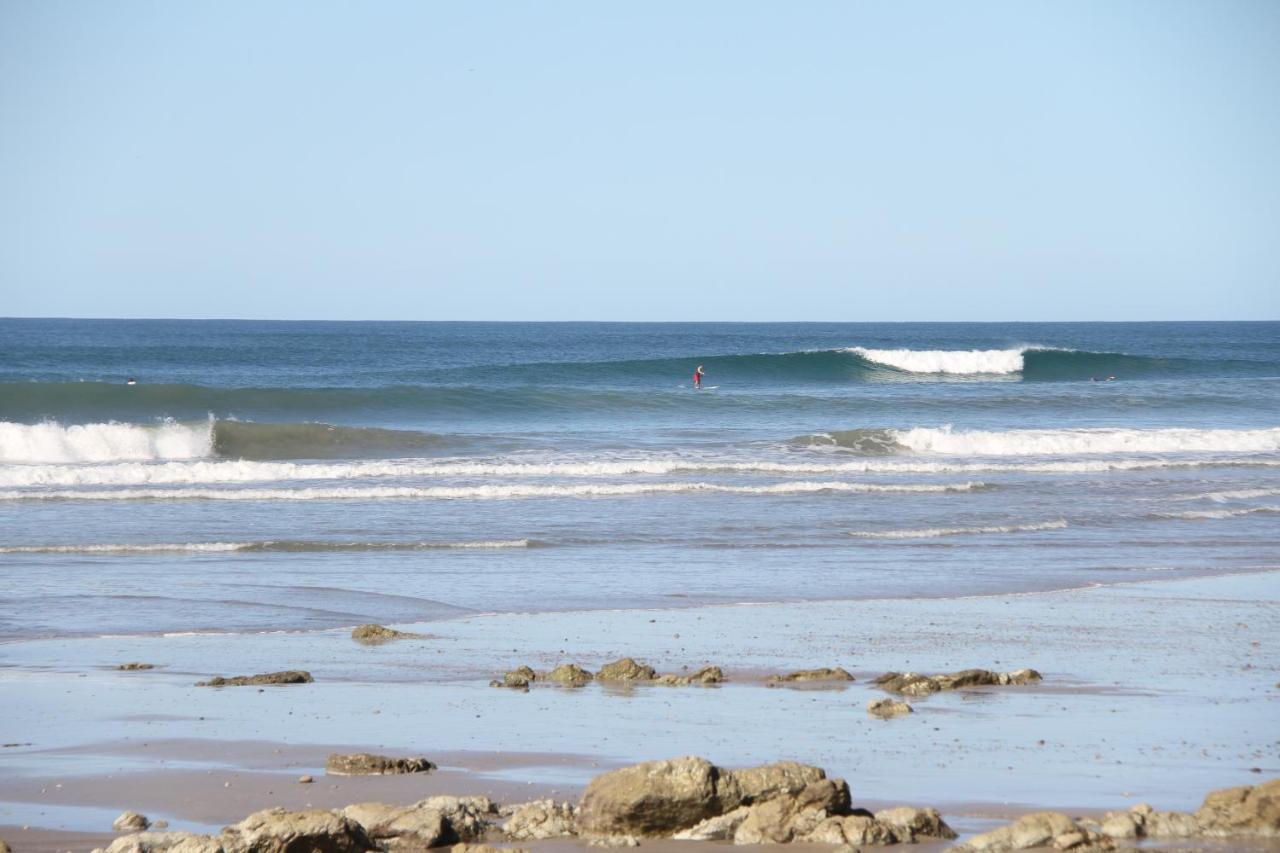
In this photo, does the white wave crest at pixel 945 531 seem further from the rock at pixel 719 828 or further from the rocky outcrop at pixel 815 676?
the rock at pixel 719 828

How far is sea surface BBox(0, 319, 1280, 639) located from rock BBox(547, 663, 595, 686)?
283 cm

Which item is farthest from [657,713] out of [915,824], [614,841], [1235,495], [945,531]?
[1235,495]

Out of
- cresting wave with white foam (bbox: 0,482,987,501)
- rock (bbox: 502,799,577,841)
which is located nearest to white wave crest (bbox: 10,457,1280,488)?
cresting wave with white foam (bbox: 0,482,987,501)

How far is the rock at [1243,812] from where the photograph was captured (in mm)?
4688

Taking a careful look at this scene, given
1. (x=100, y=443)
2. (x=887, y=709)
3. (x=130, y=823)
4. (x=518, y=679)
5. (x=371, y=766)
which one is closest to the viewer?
(x=130, y=823)

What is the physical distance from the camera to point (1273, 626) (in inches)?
374

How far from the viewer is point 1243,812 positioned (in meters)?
4.74

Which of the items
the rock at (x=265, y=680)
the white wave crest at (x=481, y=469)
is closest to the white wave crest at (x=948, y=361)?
the white wave crest at (x=481, y=469)

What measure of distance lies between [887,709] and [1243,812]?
229 centimetres

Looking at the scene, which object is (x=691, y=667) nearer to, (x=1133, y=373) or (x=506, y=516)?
(x=506, y=516)

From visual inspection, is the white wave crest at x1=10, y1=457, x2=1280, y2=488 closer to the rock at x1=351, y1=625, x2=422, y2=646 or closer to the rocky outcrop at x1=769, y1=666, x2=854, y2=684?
the rock at x1=351, y1=625, x2=422, y2=646

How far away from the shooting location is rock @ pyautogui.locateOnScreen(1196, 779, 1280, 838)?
469 centimetres

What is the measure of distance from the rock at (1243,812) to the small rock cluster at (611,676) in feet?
11.0

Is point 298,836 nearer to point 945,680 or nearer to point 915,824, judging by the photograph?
point 915,824
